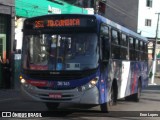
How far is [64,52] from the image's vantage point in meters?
12.4

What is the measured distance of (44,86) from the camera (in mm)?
12375

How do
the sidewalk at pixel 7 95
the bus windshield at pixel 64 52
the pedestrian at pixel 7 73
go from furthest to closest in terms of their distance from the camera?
1. the pedestrian at pixel 7 73
2. the sidewalk at pixel 7 95
3. the bus windshield at pixel 64 52

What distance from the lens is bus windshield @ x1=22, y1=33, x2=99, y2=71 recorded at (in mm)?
12328

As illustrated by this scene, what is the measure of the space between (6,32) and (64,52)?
11633mm

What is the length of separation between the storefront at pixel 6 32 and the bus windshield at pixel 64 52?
10.5 m

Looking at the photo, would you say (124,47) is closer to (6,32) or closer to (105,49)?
(105,49)

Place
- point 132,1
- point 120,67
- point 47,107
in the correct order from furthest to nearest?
point 132,1
point 120,67
point 47,107

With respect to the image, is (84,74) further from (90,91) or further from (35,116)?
(35,116)

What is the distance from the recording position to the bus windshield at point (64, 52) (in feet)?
40.4

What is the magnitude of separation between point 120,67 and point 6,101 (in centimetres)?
478

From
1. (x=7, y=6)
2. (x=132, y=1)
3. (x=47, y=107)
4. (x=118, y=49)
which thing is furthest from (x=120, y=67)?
(x=132, y=1)

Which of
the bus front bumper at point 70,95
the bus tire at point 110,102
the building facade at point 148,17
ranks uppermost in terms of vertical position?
the building facade at point 148,17

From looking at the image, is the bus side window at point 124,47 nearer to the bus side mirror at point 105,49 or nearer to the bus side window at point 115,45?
the bus side window at point 115,45

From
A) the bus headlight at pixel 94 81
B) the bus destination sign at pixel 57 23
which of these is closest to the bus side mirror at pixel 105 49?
the bus headlight at pixel 94 81
